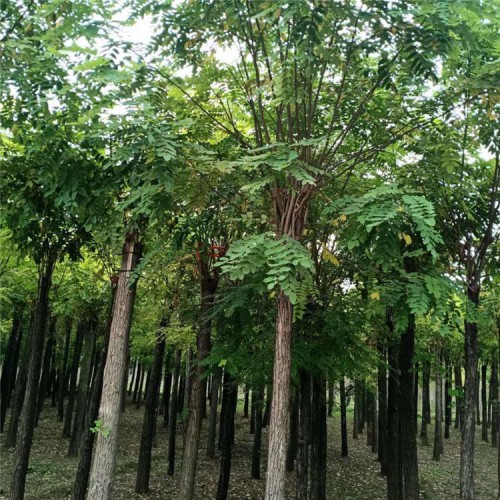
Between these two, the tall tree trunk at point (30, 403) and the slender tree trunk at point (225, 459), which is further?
the slender tree trunk at point (225, 459)

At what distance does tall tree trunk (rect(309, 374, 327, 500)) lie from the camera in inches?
457

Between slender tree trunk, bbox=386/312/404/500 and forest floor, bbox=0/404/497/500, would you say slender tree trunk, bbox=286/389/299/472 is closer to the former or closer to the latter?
forest floor, bbox=0/404/497/500

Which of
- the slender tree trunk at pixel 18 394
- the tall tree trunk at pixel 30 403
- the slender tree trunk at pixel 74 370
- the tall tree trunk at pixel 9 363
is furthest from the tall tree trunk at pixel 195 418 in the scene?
the tall tree trunk at pixel 9 363

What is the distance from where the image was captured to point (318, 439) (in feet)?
41.2

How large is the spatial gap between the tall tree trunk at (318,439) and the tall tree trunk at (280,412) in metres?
4.38

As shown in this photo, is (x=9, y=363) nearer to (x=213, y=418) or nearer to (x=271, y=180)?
(x=213, y=418)

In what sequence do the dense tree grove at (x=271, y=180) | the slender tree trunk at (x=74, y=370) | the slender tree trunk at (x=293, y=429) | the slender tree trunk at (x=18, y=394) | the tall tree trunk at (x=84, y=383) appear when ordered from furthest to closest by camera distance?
Result: the slender tree trunk at (x=74, y=370)
the slender tree trunk at (x=18, y=394)
the tall tree trunk at (x=84, y=383)
the slender tree trunk at (x=293, y=429)
the dense tree grove at (x=271, y=180)

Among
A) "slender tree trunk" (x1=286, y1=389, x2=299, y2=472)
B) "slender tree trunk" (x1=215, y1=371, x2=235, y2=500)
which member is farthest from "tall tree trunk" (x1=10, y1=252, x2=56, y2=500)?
"slender tree trunk" (x1=286, y1=389, x2=299, y2=472)

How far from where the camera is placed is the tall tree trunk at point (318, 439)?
38.1 ft

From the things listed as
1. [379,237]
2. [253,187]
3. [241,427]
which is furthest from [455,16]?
[241,427]

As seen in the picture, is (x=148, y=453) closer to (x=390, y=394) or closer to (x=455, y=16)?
(x=390, y=394)

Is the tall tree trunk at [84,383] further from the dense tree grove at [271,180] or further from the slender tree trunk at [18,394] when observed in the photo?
the dense tree grove at [271,180]

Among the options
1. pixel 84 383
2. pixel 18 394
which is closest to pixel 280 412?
pixel 84 383

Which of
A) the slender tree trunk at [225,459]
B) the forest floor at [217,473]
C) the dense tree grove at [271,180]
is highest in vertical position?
the dense tree grove at [271,180]
